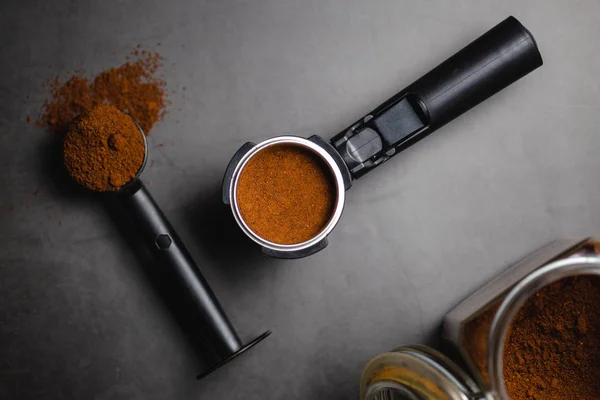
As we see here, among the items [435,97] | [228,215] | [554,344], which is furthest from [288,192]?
[554,344]

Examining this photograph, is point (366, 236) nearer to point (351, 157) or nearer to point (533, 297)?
point (351, 157)

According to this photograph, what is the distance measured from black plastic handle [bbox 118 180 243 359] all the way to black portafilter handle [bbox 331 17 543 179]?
31 cm

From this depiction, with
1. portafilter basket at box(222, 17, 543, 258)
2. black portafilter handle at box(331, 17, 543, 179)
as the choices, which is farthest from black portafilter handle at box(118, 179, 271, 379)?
black portafilter handle at box(331, 17, 543, 179)

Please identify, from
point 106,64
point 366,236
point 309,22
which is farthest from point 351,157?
point 106,64

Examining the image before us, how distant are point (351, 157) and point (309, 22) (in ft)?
1.01

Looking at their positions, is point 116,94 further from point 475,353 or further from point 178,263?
point 475,353

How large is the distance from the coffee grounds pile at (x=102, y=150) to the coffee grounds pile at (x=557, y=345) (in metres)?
0.65

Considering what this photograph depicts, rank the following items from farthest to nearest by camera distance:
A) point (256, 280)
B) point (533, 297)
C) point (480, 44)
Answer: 1. point (256, 280)
2. point (480, 44)
3. point (533, 297)

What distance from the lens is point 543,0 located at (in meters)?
0.99

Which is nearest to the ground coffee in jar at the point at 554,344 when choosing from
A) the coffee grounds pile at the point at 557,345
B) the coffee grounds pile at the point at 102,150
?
the coffee grounds pile at the point at 557,345

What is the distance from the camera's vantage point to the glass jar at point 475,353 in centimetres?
69

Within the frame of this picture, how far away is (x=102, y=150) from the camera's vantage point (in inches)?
33.7

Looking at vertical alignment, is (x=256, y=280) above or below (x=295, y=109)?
below

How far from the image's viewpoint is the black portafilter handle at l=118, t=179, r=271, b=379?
34.1 inches
